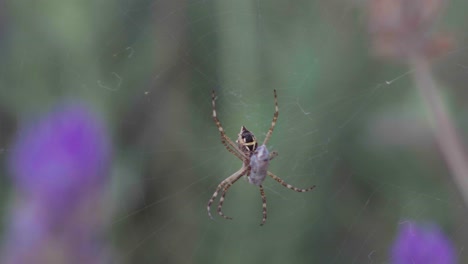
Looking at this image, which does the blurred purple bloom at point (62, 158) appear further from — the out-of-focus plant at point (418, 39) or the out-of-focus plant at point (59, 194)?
the out-of-focus plant at point (418, 39)

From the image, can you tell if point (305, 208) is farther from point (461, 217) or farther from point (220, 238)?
point (461, 217)

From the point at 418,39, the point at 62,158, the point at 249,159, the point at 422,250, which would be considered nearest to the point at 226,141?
the point at 249,159

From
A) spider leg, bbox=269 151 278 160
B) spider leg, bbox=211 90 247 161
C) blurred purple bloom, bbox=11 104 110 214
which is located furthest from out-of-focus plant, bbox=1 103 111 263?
spider leg, bbox=269 151 278 160

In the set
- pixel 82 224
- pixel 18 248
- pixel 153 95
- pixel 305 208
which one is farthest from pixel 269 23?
pixel 18 248

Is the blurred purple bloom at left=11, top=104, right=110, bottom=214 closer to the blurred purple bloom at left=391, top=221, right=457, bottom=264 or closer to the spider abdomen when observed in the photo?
the spider abdomen

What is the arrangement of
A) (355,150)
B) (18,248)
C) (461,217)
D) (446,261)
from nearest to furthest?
(18,248)
(446,261)
(461,217)
(355,150)

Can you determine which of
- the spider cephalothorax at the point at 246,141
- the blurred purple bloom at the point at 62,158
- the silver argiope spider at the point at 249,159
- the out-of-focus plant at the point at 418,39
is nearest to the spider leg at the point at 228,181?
the silver argiope spider at the point at 249,159
